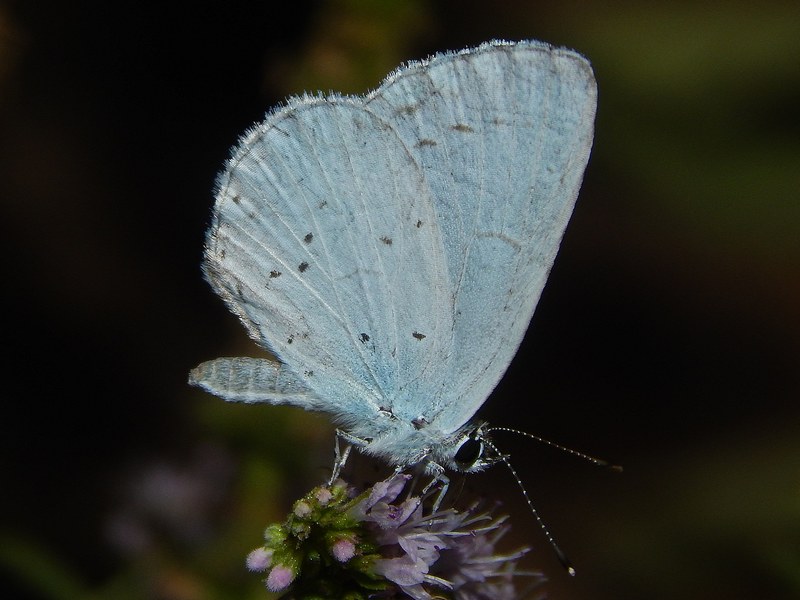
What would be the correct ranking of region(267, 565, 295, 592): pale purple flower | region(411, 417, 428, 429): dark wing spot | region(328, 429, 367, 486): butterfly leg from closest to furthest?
region(267, 565, 295, 592): pale purple flower, region(328, 429, 367, 486): butterfly leg, region(411, 417, 428, 429): dark wing spot

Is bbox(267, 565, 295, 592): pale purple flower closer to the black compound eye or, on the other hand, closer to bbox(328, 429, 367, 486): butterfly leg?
bbox(328, 429, 367, 486): butterfly leg

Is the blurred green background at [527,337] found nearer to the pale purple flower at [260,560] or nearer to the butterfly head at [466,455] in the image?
the butterfly head at [466,455]

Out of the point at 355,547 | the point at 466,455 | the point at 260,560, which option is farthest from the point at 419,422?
the point at 260,560

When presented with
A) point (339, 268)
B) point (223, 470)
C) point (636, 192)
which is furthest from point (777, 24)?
point (223, 470)

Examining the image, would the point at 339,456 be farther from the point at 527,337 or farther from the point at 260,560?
the point at 527,337

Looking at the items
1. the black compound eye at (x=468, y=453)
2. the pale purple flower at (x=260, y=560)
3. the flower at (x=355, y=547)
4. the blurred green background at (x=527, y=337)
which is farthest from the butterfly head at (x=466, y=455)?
the blurred green background at (x=527, y=337)

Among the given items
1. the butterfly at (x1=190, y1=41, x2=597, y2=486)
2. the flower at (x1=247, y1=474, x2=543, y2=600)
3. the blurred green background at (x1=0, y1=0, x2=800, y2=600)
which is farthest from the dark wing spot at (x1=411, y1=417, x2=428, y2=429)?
the blurred green background at (x1=0, y1=0, x2=800, y2=600)
